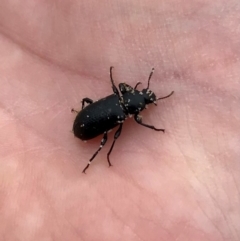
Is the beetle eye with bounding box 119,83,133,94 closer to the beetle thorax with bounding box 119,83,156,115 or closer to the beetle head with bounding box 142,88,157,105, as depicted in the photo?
the beetle thorax with bounding box 119,83,156,115

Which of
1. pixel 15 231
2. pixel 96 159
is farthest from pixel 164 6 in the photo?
pixel 15 231

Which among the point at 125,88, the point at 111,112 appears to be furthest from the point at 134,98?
the point at 111,112

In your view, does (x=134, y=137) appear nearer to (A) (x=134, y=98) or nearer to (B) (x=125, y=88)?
(A) (x=134, y=98)

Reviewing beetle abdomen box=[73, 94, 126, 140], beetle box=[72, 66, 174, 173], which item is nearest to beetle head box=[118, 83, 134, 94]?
beetle box=[72, 66, 174, 173]

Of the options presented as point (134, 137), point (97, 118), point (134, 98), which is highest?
point (134, 98)

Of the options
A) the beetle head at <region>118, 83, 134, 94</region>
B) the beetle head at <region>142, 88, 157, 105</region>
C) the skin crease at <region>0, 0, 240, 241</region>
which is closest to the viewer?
the skin crease at <region>0, 0, 240, 241</region>

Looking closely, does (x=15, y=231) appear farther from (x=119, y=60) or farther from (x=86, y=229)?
(x=119, y=60)

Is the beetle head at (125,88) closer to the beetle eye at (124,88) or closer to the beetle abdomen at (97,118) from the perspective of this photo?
the beetle eye at (124,88)

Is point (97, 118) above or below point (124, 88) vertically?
below
